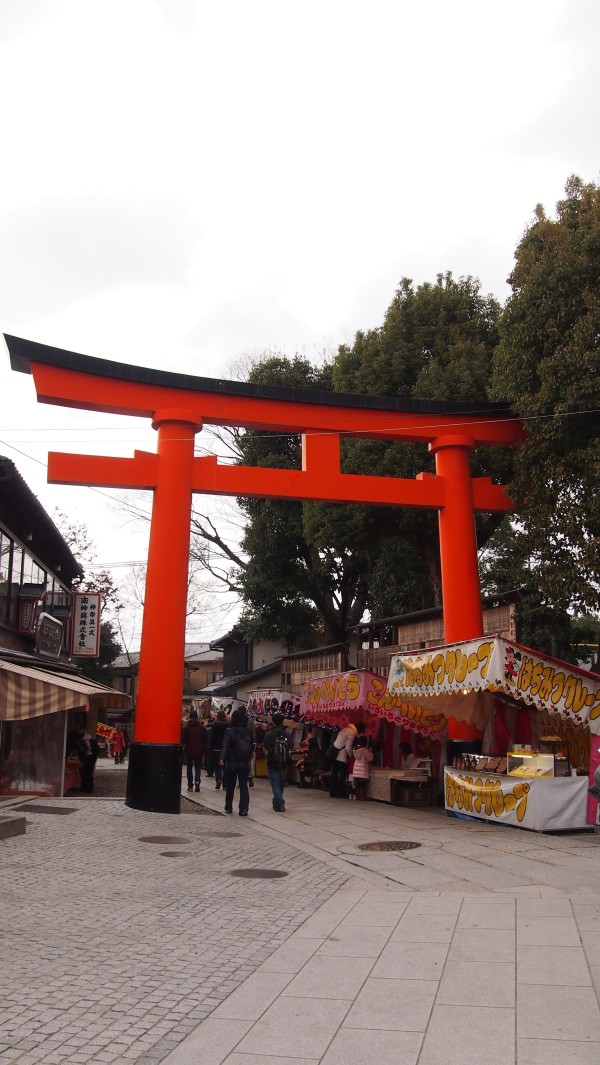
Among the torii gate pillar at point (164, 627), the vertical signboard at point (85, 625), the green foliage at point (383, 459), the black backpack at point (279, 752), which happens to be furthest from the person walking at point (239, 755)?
the vertical signboard at point (85, 625)

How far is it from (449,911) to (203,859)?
3.53 metres

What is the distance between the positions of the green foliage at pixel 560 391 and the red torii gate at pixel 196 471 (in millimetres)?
1012

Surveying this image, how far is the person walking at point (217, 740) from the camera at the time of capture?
A: 18469 millimetres

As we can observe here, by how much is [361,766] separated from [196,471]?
251 inches

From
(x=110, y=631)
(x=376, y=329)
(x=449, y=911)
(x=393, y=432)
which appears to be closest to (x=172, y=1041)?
(x=449, y=911)

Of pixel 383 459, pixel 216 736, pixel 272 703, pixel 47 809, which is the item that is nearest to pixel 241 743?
pixel 47 809

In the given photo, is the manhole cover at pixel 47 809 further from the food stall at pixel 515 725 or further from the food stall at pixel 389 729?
the food stall at pixel 515 725

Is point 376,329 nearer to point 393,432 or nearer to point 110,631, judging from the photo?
point 393,432

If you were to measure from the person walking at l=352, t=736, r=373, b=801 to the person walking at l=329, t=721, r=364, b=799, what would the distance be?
16 centimetres

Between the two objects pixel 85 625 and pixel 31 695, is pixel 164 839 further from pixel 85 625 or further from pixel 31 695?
pixel 85 625

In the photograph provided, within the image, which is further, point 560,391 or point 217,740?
point 217,740

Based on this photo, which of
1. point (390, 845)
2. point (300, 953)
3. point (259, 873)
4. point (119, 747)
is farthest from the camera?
point (119, 747)

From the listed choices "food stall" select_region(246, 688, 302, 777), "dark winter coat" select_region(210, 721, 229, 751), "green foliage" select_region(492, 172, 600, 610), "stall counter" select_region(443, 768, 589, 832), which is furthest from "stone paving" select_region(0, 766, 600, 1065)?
"food stall" select_region(246, 688, 302, 777)

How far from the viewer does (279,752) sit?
44.7 feet
